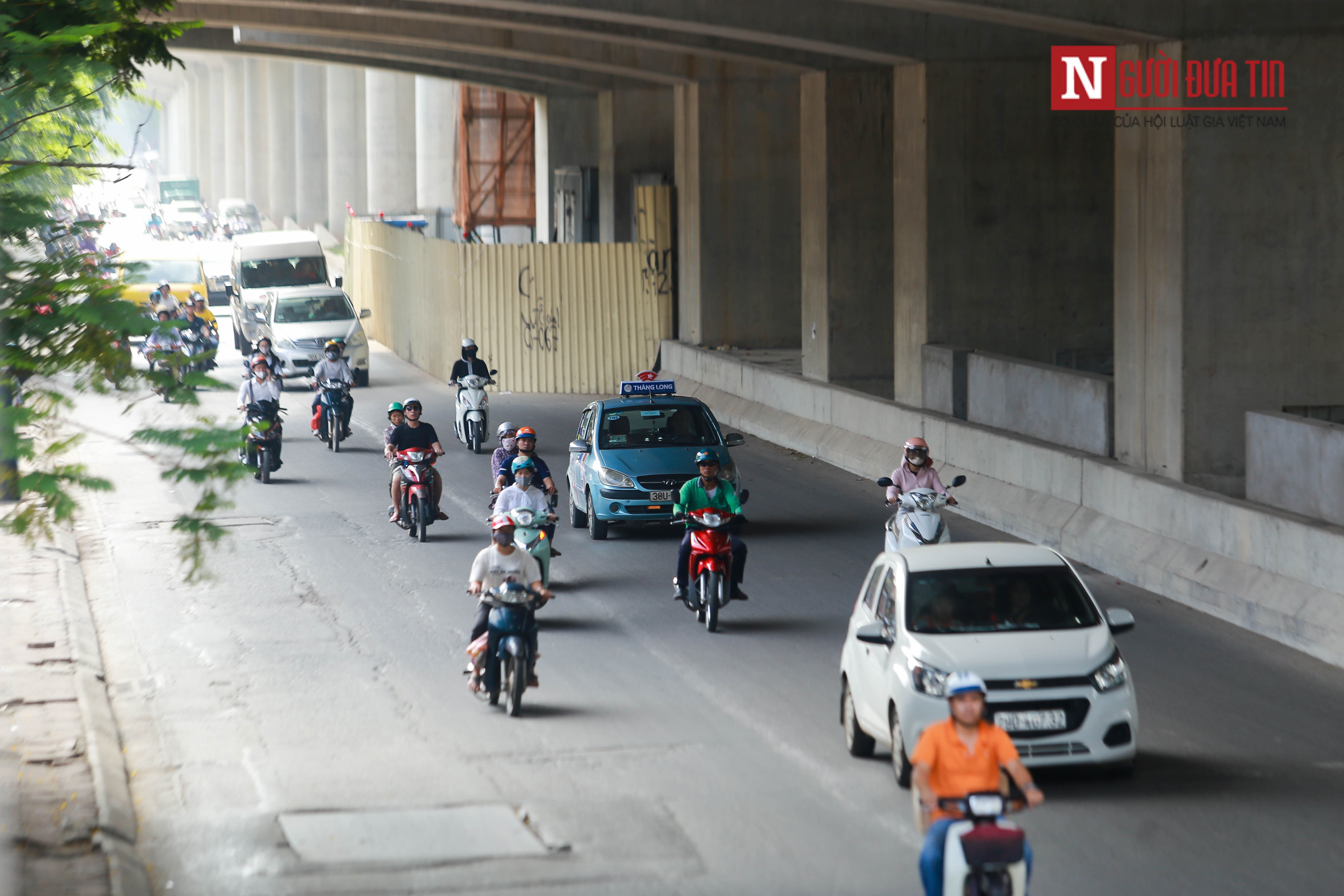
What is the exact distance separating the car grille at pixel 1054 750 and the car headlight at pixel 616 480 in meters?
10.3

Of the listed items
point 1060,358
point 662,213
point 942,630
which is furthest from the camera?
point 662,213

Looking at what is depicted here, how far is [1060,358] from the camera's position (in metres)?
26.4

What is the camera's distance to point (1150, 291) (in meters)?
19.2

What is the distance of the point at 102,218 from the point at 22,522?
2.30 metres

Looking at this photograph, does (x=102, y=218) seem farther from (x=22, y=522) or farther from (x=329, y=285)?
(x=329, y=285)

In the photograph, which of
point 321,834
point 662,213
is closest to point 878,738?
point 321,834

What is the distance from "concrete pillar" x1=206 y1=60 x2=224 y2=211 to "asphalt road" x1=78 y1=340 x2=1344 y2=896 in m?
143

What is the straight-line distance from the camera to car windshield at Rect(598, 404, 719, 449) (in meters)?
21.0

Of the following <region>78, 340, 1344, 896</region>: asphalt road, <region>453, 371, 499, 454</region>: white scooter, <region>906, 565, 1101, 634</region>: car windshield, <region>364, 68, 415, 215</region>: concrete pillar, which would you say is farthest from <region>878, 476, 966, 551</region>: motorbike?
<region>364, 68, 415, 215</region>: concrete pillar

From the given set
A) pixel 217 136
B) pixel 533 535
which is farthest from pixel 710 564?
pixel 217 136

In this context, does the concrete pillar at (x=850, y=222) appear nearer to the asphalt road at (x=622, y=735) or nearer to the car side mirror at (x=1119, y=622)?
the asphalt road at (x=622, y=735)

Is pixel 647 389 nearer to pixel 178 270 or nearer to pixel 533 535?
pixel 533 535

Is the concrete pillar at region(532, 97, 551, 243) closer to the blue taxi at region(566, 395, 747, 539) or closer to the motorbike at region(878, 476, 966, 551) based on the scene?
the blue taxi at region(566, 395, 747, 539)

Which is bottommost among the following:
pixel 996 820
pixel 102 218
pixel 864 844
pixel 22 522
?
pixel 864 844
